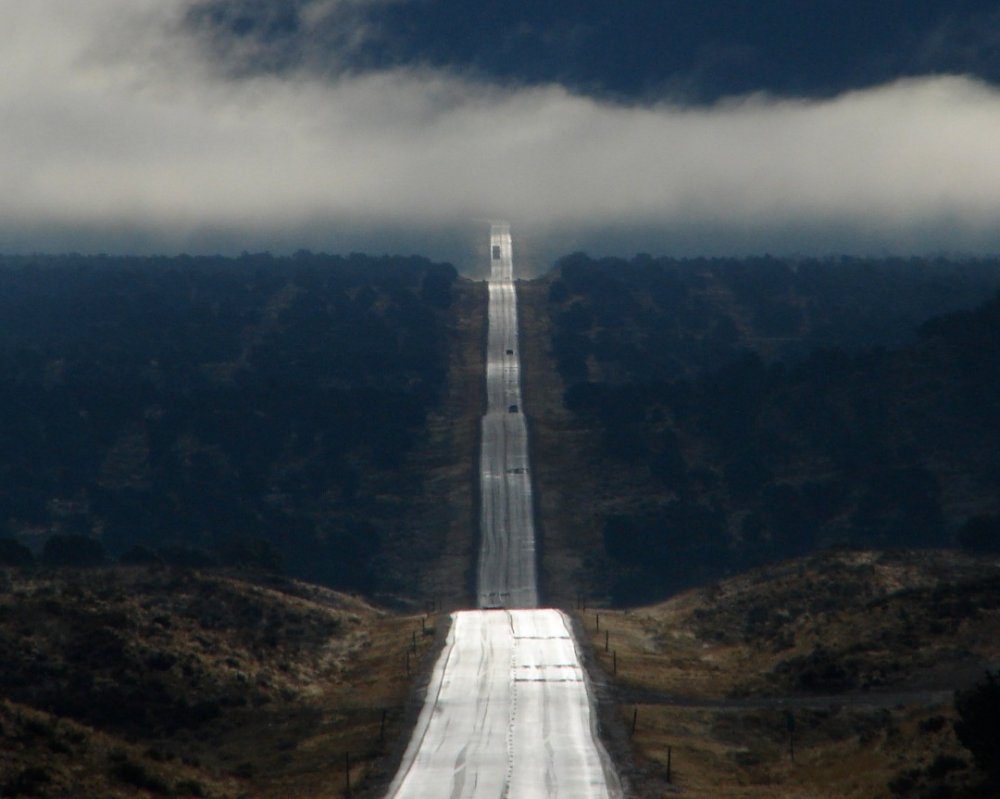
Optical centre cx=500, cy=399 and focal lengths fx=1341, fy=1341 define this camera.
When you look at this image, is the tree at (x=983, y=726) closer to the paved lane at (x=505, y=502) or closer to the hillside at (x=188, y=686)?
the hillside at (x=188, y=686)

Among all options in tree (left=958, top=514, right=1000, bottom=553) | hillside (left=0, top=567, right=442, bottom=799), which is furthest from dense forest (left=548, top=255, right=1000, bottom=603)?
hillside (left=0, top=567, right=442, bottom=799)

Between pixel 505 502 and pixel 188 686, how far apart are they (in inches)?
3436

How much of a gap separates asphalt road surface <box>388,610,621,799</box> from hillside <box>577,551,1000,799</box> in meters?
1.35

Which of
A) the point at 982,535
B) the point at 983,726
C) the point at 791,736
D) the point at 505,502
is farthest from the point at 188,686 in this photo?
the point at 505,502

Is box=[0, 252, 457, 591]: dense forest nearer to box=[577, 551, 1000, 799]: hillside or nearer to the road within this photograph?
the road

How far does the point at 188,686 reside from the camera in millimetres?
51625

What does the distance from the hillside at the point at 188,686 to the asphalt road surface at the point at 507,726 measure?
1.63 metres

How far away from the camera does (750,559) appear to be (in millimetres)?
129500

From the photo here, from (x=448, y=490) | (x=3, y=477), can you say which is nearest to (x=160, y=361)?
(x=3, y=477)

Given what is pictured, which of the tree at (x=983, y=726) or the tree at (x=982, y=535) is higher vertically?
the tree at (x=983, y=726)

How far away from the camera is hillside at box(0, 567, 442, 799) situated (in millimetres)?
34781

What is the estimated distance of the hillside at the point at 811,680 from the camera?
121ft

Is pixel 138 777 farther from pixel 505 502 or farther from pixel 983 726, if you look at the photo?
pixel 505 502

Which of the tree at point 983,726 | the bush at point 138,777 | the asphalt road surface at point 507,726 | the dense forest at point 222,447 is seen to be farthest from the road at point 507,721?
the dense forest at point 222,447
